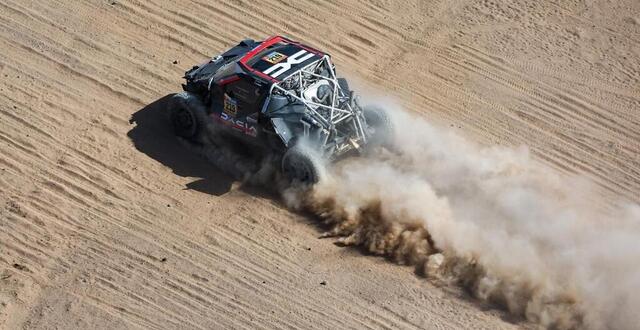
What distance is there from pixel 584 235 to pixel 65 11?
11340mm

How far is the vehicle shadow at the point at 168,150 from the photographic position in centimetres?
1437

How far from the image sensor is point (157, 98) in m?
16.2

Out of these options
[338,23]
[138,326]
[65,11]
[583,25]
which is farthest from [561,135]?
[65,11]

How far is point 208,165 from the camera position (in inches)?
580

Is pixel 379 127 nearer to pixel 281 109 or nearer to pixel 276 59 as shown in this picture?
pixel 281 109

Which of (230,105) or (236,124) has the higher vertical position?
(230,105)

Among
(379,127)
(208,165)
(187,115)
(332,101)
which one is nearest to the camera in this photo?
(332,101)

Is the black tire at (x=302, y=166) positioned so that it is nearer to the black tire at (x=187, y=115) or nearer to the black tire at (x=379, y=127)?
the black tire at (x=379, y=127)

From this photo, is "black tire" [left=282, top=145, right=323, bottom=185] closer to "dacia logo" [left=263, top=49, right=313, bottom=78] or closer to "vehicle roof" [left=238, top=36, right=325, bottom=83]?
"vehicle roof" [left=238, top=36, right=325, bottom=83]

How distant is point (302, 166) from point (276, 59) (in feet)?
6.67

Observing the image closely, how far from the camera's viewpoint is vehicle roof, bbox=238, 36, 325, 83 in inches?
559

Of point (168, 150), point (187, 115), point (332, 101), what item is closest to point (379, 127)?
point (332, 101)

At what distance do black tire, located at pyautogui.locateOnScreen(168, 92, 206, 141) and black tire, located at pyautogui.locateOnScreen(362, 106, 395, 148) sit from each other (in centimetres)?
283

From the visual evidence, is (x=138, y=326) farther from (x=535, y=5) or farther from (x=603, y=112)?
(x=535, y=5)
